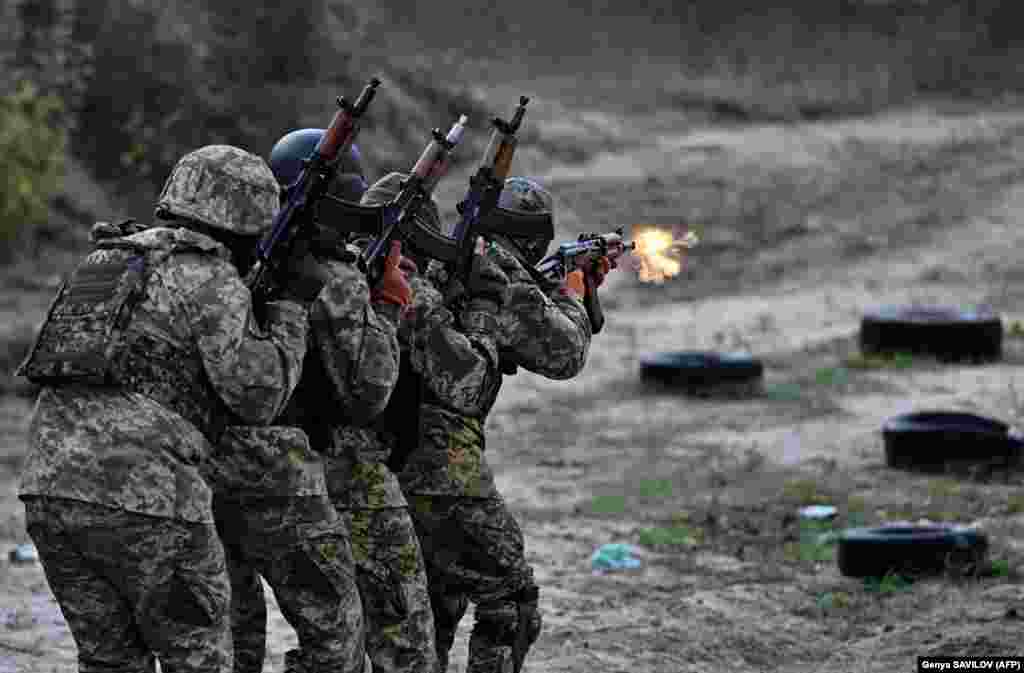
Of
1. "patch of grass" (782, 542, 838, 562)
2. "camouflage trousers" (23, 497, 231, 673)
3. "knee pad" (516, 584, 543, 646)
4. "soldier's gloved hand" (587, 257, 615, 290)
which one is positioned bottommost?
"camouflage trousers" (23, 497, 231, 673)

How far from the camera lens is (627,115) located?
2447 centimetres

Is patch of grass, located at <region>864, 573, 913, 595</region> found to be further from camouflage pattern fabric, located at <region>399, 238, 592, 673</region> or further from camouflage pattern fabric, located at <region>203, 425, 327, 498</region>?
camouflage pattern fabric, located at <region>203, 425, 327, 498</region>

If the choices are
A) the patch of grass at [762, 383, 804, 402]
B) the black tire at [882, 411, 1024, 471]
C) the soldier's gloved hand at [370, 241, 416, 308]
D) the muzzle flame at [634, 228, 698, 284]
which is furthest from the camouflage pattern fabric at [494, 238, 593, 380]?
the patch of grass at [762, 383, 804, 402]

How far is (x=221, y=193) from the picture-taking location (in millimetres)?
5160

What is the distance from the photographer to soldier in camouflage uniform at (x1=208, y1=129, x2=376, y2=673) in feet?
17.6

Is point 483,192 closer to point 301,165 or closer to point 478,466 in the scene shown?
point 301,165

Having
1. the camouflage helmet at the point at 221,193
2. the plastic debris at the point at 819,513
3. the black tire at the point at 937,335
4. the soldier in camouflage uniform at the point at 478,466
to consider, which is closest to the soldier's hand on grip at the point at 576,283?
the soldier in camouflage uniform at the point at 478,466

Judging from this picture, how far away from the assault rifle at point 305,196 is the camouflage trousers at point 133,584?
86 cm

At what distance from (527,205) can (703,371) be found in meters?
7.53

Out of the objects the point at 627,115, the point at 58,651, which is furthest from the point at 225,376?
the point at 627,115

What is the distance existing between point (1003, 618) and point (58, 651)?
4019 millimetres

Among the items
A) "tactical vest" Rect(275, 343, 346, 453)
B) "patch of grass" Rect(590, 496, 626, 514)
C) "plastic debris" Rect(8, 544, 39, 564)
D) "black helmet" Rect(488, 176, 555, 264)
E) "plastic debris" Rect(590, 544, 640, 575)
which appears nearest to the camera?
"tactical vest" Rect(275, 343, 346, 453)

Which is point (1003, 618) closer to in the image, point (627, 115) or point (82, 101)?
point (82, 101)

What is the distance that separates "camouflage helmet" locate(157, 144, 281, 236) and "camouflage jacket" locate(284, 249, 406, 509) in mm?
406
